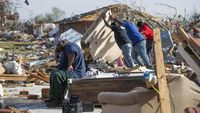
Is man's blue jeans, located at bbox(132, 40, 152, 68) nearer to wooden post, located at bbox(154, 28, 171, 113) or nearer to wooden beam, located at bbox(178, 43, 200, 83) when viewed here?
wooden beam, located at bbox(178, 43, 200, 83)

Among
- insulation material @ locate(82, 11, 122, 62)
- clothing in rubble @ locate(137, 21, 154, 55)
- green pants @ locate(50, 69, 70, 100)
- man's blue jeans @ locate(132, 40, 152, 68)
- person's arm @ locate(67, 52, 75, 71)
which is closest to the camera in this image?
green pants @ locate(50, 69, 70, 100)

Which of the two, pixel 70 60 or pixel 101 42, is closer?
pixel 70 60

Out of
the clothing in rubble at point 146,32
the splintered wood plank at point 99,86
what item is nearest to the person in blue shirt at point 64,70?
the splintered wood plank at point 99,86

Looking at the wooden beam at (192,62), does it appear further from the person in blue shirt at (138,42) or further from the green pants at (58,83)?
the person in blue shirt at (138,42)

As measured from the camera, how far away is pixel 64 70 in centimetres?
1127

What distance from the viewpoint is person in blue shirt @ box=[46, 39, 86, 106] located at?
11.0 metres

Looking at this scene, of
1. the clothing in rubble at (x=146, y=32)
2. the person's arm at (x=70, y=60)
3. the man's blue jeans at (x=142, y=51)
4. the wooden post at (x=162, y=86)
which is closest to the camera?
the wooden post at (x=162, y=86)

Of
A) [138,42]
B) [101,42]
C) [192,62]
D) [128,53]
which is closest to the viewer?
[192,62]

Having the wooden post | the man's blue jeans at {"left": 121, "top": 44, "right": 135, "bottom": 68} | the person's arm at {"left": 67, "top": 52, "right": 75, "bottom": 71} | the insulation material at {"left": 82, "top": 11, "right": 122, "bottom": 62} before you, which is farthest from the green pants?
the insulation material at {"left": 82, "top": 11, "right": 122, "bottom": 62}

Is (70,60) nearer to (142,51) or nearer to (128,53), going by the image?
(128,53)

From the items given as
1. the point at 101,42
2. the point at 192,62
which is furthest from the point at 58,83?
the point at 101,42

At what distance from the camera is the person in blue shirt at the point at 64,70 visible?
11023mm

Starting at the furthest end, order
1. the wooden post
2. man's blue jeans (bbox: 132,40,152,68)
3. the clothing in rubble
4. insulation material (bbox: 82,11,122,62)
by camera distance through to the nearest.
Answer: insulation material (bbox: 82,11,122,62)
the clothing in rubble
man's blue jeans (bbox: 132,40,152,68)
the wooden post

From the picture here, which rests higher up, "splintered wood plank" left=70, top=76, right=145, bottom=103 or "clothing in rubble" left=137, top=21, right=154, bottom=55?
"clothing in rubble" left=137, top=21, right=154, bottom=55
